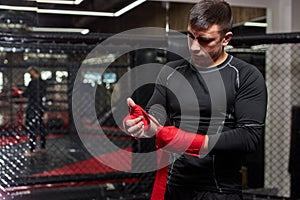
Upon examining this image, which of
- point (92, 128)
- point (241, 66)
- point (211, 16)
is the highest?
point (211, 16)

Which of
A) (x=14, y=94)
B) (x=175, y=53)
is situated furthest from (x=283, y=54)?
(x=14, y=94)

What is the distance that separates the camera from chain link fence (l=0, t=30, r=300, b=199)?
269 centimetres

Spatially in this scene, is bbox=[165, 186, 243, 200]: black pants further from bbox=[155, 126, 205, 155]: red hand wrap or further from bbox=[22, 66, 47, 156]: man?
bbox=[22, 66, 47, 156]: man

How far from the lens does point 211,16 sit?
1.13 meters

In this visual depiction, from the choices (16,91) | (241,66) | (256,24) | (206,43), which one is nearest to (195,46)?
(206,43)

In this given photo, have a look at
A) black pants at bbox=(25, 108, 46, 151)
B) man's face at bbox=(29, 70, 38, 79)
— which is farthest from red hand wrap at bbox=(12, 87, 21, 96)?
black pants at bbox=(25, 108, 46, 151)

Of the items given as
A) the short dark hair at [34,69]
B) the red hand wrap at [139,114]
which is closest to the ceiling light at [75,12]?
the short dark hair at [34,69]

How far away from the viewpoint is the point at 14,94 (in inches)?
148

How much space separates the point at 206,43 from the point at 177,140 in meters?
0.29

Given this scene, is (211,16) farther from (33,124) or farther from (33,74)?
(33,74)

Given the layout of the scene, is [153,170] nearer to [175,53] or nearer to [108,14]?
[175,53]

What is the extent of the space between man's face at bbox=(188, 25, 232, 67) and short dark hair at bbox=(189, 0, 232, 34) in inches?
0.5

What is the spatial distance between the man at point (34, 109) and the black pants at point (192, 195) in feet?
6.30

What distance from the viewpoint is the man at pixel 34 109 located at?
305 centimetres
